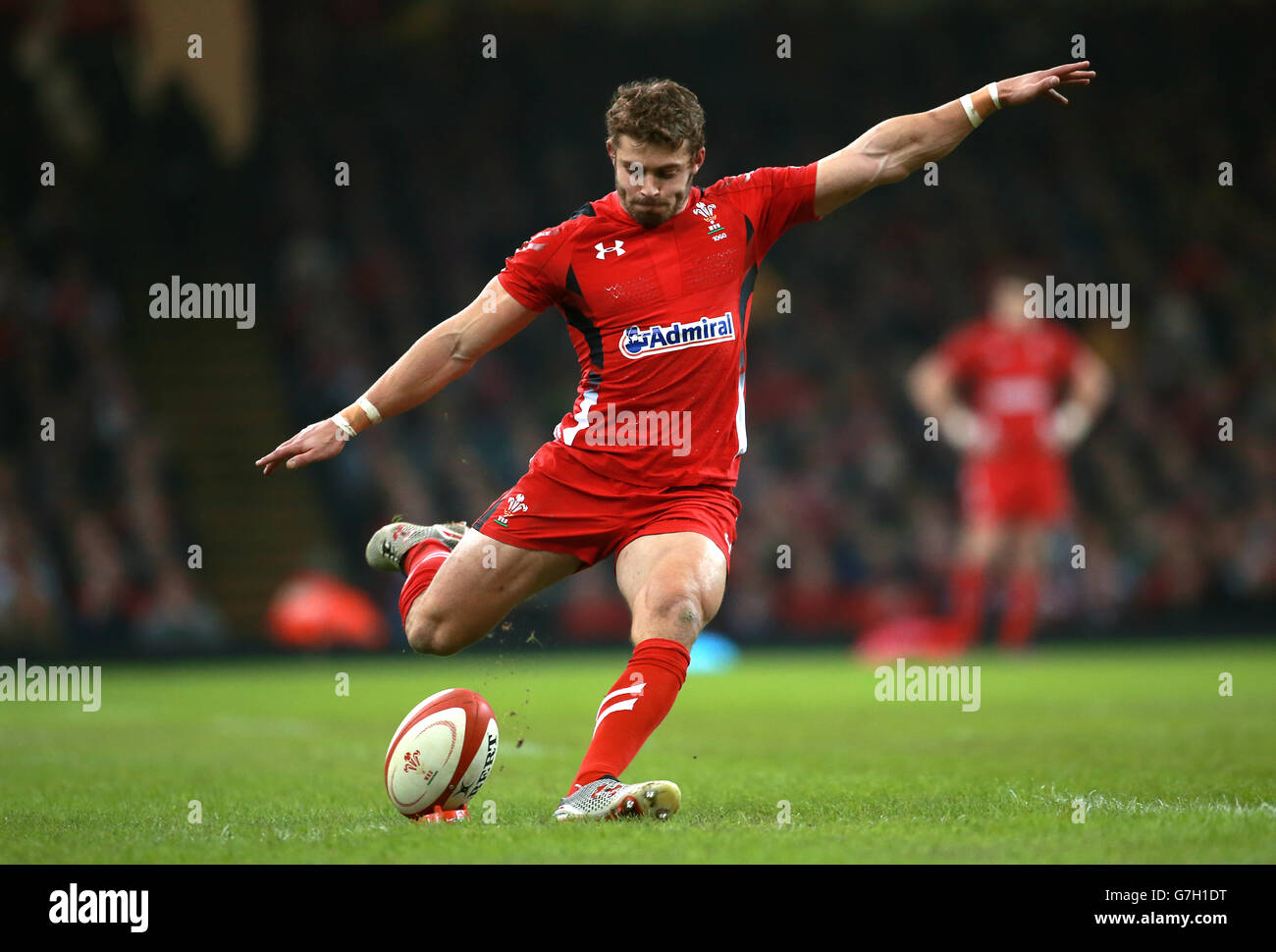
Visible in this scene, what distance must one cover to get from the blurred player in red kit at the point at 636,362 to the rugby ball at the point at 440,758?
0.38 meters

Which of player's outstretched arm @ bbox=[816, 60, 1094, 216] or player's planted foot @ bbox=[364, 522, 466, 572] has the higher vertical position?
player's outstretched arm @ bbox=[816, 60, 1094, 216]

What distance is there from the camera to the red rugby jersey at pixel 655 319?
5531mm

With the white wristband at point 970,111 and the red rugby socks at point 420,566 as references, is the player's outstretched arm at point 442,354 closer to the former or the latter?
the red rugby socks at point 420,566

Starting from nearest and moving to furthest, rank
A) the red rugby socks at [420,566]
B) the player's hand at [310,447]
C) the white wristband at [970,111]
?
1. the player's hand at [310,447]
2. the white wristband at [970,111]
3. the red rugby socks at [420,566]

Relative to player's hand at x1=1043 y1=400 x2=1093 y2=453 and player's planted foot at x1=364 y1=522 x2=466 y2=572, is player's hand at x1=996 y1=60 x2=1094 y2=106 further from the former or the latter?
player's hand at x1=1043 y1=400 x2=1093 y2=453

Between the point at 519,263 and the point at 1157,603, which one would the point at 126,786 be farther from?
the point at 1157,603

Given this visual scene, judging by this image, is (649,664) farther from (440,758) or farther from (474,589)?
(474,589)

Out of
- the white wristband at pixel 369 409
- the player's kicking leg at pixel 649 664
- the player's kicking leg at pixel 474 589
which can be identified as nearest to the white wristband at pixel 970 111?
the player's kicking leg at pixel 649 664

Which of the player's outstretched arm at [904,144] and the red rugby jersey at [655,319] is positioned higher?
the player's outstretched arm at [904,144]

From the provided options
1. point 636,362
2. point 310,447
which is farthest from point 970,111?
point 310,447

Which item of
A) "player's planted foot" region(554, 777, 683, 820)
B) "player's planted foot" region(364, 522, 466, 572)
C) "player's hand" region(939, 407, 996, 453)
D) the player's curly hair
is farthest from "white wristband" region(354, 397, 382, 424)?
"player's hand" region(939, 407, 996, 453)

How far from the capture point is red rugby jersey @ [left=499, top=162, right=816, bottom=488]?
5.53 meters

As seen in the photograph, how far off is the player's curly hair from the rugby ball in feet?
6.52

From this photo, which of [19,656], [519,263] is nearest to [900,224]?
[19,656]
